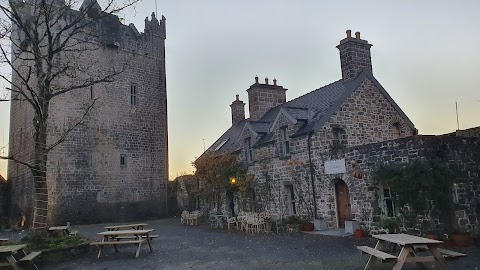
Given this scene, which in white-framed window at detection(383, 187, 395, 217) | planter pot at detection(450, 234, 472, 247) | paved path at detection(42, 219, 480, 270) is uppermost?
white-framed window at detection(383, 187, 395, 217)

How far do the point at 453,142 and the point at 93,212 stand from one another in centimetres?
2073

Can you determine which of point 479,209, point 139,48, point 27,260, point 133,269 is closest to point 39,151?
point 27,260

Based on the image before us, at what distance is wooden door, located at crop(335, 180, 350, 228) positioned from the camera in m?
14.9

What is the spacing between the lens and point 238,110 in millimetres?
28922

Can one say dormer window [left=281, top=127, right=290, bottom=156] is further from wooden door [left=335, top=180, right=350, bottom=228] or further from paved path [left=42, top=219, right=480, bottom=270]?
paved path [left=42, top=219, right=480, bottom=270]

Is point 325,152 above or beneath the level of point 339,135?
beneath

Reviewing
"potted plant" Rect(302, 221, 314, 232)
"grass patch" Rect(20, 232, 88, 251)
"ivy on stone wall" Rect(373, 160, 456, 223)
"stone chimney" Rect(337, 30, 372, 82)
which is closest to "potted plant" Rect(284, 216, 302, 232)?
"potted plant" Rect(302, 221, 314, 232)

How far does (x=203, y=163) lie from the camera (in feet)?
72.4

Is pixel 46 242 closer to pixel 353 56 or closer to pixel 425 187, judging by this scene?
pixel 425 187

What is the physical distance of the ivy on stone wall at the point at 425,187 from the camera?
11.2m

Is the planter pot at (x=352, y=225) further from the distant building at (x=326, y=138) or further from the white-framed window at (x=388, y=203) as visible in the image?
the white-framed window at (x=388, y=203)

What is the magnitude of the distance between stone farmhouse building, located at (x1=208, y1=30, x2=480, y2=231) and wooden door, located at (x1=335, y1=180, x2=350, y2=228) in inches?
1.5

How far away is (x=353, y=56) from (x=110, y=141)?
1668 centimetres

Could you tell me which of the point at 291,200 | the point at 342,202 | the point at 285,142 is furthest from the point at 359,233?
the point at 285,142
